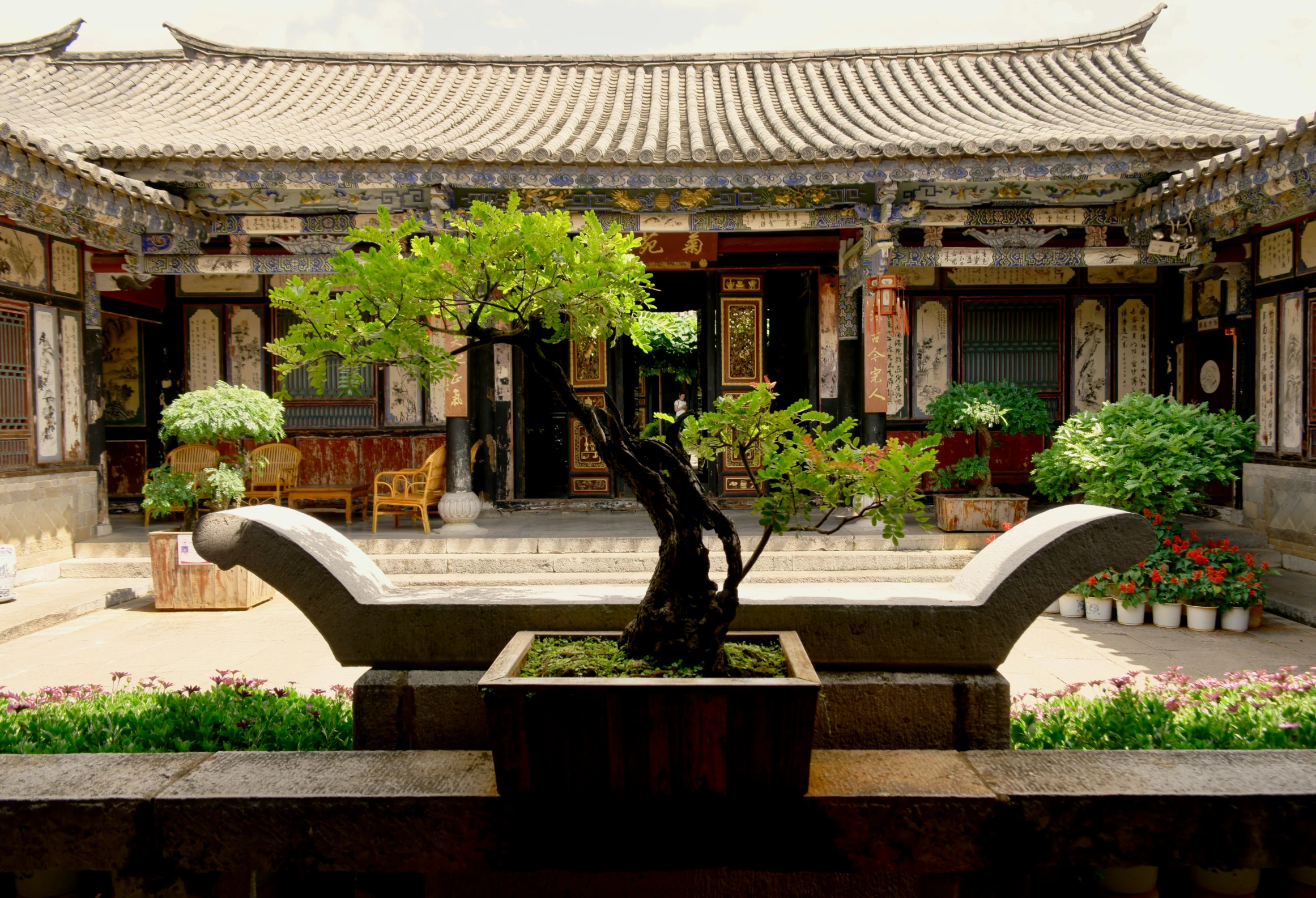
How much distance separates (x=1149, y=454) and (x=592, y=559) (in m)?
4.25

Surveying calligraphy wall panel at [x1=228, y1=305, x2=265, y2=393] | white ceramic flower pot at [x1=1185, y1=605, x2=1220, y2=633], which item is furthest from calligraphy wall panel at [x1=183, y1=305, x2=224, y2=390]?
white ceramic flower pot at [x1=1185, y1=605, x2=1220, y2=633]

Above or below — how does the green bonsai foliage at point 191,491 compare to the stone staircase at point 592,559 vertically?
above

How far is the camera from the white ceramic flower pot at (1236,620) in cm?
518

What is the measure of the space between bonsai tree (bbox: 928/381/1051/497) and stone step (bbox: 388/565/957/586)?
3.59ft

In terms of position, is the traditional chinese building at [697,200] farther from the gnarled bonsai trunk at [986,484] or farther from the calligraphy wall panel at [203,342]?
the gnarled bonsai trunk at [986,484]

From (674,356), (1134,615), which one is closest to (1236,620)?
(1134,615)

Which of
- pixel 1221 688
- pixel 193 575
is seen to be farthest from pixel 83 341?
pixel 1221 688

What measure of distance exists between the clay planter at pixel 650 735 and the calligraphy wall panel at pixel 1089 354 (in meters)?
8.59

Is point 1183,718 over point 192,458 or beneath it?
beneath

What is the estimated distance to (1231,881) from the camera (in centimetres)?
176

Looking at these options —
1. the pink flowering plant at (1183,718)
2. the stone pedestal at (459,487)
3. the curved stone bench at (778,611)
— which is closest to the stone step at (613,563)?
the stone pedestal at (459,487)

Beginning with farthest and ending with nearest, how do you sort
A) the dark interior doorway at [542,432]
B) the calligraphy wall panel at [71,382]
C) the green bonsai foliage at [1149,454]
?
the dark interior doorway at [542,432] < the calligraphy wall panel at [71,382] < the green bonsai foliage at [1149,454]

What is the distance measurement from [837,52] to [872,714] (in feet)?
34.2

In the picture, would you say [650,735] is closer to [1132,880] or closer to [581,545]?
[1132,880]
